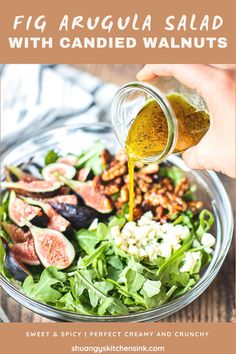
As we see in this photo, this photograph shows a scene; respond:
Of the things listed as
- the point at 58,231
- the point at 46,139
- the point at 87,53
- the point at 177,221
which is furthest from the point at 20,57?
the point at 177,221

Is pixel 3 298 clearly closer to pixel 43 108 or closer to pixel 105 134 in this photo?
pixel 105 134

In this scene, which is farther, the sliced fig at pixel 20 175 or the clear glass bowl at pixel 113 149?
the sliced fig at pixel 20 175

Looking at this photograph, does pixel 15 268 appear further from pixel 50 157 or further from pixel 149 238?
pixel 50 157

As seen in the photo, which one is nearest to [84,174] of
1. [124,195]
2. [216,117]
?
[124,195]

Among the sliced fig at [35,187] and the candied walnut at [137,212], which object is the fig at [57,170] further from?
the candied walnut at [137,212]

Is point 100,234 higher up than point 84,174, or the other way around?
point 84,174

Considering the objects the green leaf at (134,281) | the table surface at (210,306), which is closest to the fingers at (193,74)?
the green leaf at (134,281)
